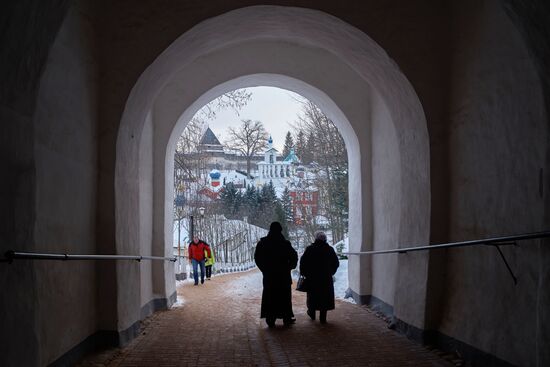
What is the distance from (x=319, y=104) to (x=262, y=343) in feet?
18.6

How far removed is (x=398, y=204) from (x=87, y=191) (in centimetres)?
421

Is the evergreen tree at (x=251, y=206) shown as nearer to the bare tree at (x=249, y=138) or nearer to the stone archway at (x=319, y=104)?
the bare tree at (x=249, y=138)

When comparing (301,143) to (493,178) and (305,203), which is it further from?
(493,178)

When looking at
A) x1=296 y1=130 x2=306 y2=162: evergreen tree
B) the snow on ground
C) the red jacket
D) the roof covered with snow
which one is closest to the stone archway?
the snow on ground

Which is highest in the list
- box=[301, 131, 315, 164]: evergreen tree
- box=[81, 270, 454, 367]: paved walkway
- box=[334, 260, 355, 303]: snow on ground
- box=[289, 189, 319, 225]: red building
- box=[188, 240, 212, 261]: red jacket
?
box=[301, 131, 315, 164]: evergreen tree

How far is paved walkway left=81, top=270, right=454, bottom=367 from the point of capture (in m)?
5.75

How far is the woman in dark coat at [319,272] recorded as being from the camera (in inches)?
336

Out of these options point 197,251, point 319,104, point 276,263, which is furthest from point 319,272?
point 197,251

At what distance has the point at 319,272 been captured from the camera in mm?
8719

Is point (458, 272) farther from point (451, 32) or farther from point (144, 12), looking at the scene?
point (144, 12)

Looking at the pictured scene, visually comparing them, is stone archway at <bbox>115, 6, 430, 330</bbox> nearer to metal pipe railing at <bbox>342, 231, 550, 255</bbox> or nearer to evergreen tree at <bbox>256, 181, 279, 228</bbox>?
metal pipe railing at <bbox>342, 231, 550, 255</bbox>

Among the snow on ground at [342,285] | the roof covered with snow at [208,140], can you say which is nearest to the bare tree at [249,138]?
the roof covered with snow at [208,140]

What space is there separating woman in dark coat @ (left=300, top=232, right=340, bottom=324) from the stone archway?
87cm

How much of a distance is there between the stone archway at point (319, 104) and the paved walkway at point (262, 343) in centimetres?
41
